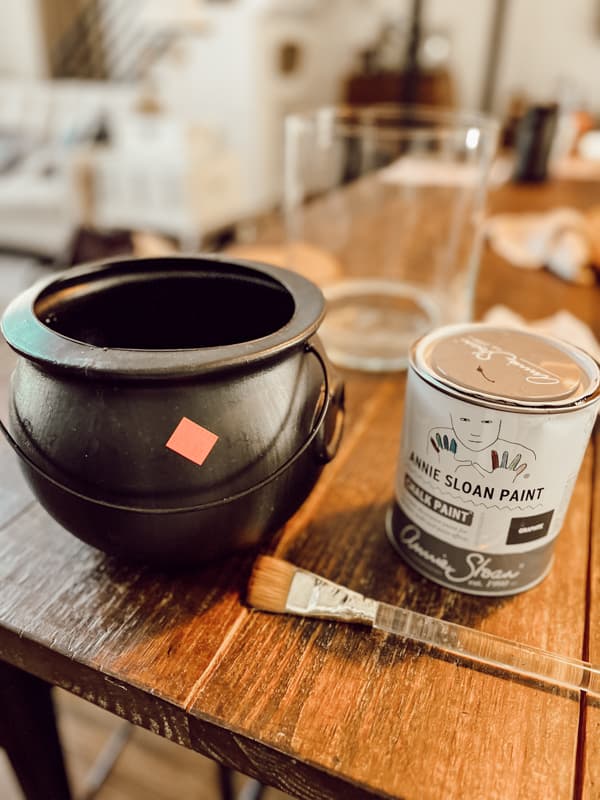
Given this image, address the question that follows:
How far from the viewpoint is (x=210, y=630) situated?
40 centimetres

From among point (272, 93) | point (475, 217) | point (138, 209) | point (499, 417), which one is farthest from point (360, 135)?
point (272, 93)

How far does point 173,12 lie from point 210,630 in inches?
163

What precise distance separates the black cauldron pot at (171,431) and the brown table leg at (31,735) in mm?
179

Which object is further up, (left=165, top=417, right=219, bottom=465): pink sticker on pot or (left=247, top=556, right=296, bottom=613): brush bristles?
(left=165, top=417, right=219, bottom=465): pink sticker on pot

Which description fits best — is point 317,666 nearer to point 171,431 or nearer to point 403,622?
point 403,622

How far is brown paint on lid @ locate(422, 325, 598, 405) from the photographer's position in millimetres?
375

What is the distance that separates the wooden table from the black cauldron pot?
45mm

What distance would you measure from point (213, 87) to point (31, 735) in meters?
4.99

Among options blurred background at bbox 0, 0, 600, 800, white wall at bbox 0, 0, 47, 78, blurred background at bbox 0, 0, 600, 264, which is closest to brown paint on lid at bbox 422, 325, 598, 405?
blurred background at bbox 0, 0, 600, 800

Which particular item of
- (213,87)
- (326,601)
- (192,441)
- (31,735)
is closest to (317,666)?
(326,601)

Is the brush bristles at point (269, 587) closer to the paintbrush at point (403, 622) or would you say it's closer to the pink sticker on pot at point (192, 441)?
the paintbrush at point (403, 622)

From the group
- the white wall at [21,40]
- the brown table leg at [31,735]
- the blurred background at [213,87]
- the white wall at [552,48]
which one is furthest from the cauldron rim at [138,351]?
the white wall at [21,40]

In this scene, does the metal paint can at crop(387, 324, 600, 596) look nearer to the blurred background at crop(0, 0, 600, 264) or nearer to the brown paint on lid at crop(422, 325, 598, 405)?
the brown paint on lid at crop(422, 325, 598, 405)

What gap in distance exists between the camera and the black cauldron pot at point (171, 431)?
0.34 m
